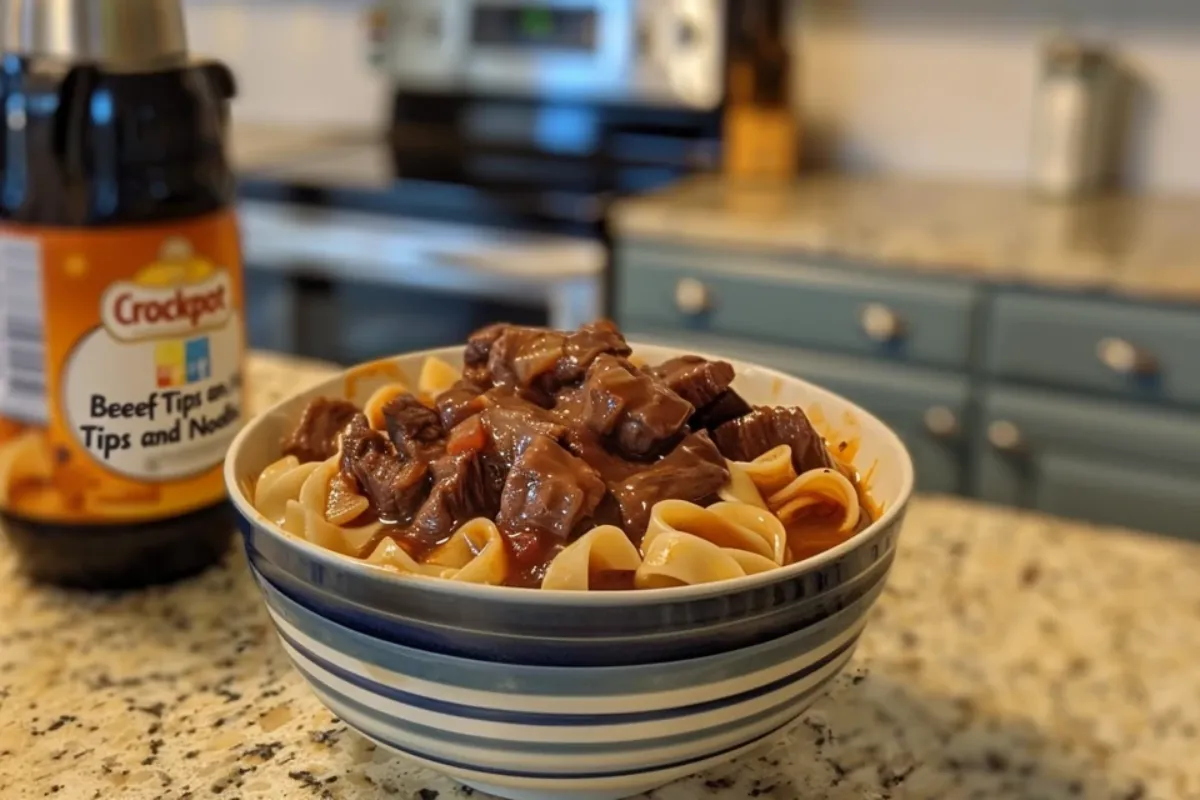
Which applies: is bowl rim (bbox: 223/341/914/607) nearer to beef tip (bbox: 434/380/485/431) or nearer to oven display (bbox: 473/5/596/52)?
beef tip (bbox: 434/380/485/431)

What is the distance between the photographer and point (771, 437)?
0.65 meters

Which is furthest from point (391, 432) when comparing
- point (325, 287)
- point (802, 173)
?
point (802, 173)

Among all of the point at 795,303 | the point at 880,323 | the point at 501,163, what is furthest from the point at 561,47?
the point at 880,323

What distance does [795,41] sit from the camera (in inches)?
95.0

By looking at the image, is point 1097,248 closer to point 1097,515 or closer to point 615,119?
point 1097,515

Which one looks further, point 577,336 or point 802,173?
point 802,173

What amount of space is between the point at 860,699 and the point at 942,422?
1164 mm

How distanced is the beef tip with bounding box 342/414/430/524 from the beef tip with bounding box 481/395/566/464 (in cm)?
4

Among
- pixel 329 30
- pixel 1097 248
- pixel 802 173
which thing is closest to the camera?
pixel 1097 248

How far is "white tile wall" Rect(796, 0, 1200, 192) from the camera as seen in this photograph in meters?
2.17

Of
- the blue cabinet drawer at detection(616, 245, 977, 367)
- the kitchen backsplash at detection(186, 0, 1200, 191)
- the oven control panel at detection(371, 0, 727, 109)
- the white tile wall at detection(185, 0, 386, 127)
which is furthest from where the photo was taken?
the white tile wall at detection(185, 0, 386, 127)

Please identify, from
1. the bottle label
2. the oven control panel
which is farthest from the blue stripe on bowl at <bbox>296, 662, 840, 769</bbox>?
the oven control panel

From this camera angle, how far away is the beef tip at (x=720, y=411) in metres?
0.66

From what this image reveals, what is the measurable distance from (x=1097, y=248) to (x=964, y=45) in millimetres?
676
